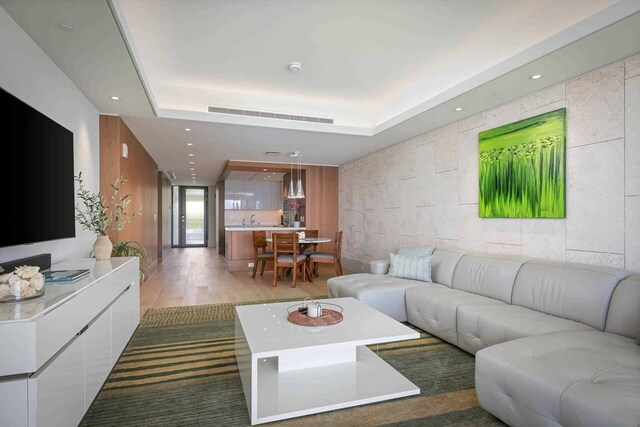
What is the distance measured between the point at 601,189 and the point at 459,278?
1482 mm

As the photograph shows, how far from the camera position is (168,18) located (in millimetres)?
2723

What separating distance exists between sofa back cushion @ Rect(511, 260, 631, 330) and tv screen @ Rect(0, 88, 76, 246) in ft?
12.0

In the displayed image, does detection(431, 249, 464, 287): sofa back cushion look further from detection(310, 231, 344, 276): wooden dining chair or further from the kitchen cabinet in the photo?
the kitchen cabinet

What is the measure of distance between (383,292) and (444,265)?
2.86 feet

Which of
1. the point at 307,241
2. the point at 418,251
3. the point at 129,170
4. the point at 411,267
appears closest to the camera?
the point at 411,267

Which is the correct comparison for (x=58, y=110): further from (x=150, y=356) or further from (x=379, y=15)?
(x=379, y=15)

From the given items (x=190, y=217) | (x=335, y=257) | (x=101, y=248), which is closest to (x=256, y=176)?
(x=335, y=257)

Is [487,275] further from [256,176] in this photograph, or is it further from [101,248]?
[256,176]

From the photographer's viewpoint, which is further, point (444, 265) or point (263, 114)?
point (263, 114)

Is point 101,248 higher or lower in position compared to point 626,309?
higher

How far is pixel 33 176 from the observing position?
213 centimetres

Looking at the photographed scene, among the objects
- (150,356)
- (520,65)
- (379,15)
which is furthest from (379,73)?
(150,356)

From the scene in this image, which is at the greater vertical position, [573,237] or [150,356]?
[573,237]

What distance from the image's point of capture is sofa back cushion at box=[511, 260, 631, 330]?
2.40 metres
